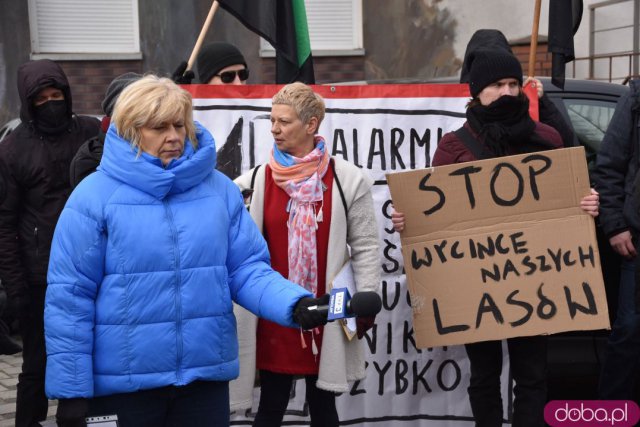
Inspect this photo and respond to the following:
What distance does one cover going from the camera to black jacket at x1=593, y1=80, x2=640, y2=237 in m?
4.99

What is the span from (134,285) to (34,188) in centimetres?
203

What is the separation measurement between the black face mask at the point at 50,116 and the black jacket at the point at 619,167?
8.49 ft

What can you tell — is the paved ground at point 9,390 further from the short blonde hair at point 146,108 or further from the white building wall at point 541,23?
the white building wall at point 541,23

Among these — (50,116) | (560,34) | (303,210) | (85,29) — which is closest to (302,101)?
(303,210)

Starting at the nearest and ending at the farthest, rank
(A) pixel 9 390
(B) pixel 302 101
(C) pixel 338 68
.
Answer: (B) pixel 302 101
(A) pixel 9 390
(C) pixel 338 68

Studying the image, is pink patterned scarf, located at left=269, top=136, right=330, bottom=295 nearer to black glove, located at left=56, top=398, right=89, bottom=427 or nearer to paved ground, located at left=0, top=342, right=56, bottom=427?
black glove, located at left=56, top=398, right=89, bottom=427

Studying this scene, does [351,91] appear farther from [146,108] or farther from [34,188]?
[146,108]

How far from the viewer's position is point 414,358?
5.23 m

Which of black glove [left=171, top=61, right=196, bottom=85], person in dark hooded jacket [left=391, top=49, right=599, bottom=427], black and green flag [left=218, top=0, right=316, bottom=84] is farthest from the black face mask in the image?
person in dark hooded jacket [left=391, top=49, right=599, bottom=427]

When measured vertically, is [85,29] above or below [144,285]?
above

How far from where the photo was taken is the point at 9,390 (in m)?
6.65

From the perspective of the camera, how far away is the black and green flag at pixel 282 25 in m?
5.08

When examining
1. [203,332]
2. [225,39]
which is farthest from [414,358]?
[225,39]

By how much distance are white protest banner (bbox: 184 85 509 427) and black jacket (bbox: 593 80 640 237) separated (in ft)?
2.35
